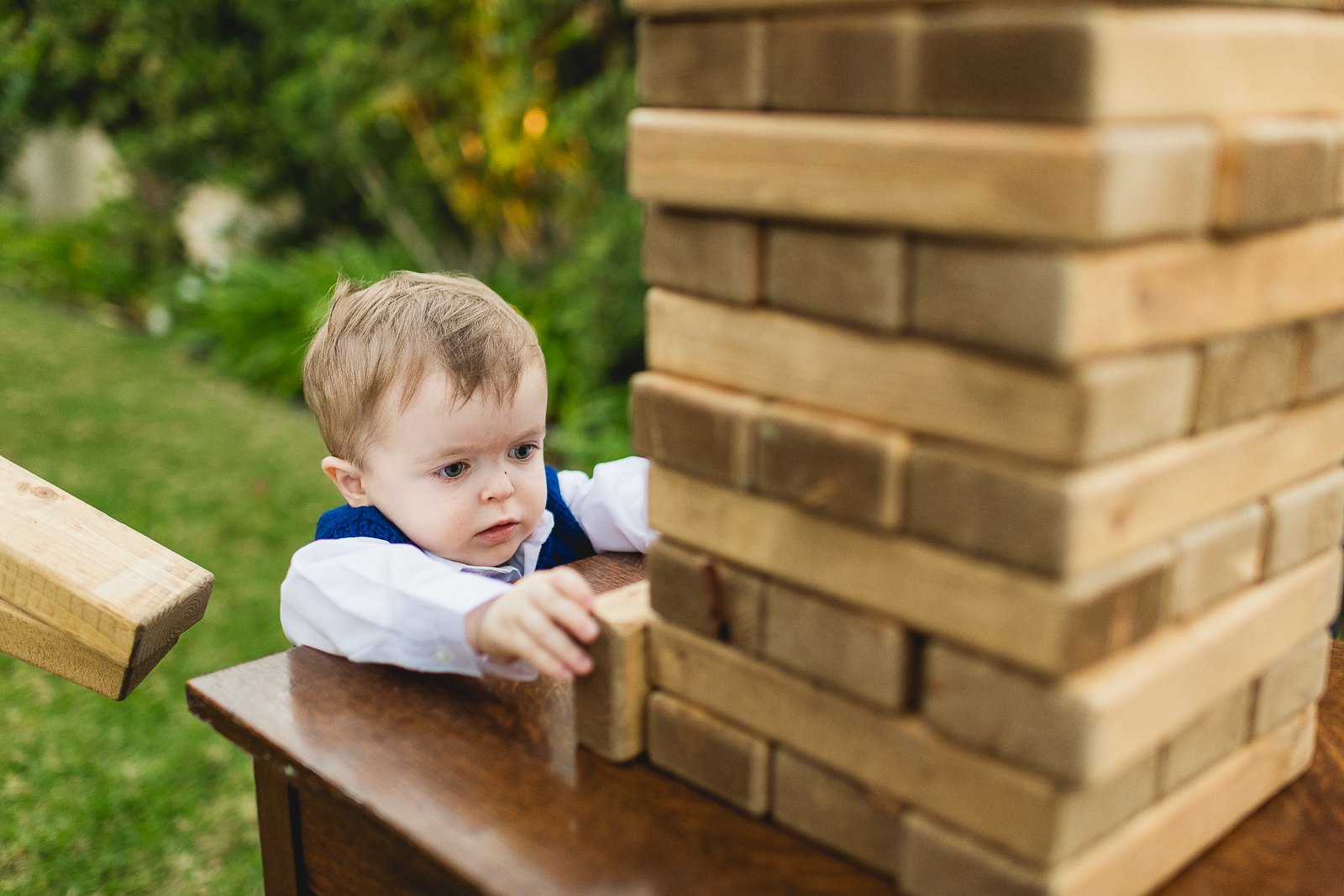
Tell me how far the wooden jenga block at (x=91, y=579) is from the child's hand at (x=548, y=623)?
0.32 metres

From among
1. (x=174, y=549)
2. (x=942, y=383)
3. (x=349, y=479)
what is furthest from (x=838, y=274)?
(x=174, y=549)

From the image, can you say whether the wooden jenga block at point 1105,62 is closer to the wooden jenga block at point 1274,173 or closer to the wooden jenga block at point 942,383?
the wooden jenga block at point 1274,173

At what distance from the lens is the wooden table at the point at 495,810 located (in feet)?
3.31

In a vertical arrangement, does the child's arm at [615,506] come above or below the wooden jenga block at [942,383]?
below

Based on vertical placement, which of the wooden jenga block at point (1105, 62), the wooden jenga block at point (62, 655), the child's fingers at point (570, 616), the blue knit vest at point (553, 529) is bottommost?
the blue knit vest at point (553, 529)

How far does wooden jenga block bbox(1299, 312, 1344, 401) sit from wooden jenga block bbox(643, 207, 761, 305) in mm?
459

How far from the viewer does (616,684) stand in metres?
1.13

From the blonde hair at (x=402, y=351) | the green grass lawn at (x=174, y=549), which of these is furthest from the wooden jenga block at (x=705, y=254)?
the green grass lawn at (x=174, y=549)

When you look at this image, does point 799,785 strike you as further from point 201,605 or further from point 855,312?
point 201,605

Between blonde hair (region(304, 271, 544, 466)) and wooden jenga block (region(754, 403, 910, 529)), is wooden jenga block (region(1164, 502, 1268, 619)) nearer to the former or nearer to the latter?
wooden jenga block (region(754, 403, 910, 529))

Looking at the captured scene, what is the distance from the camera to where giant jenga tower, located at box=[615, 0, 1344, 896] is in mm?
778

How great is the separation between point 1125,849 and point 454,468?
1.06 m

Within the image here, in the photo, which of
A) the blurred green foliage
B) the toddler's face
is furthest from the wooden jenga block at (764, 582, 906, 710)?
the blurred green foliage

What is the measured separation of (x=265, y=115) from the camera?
830 centimetres
